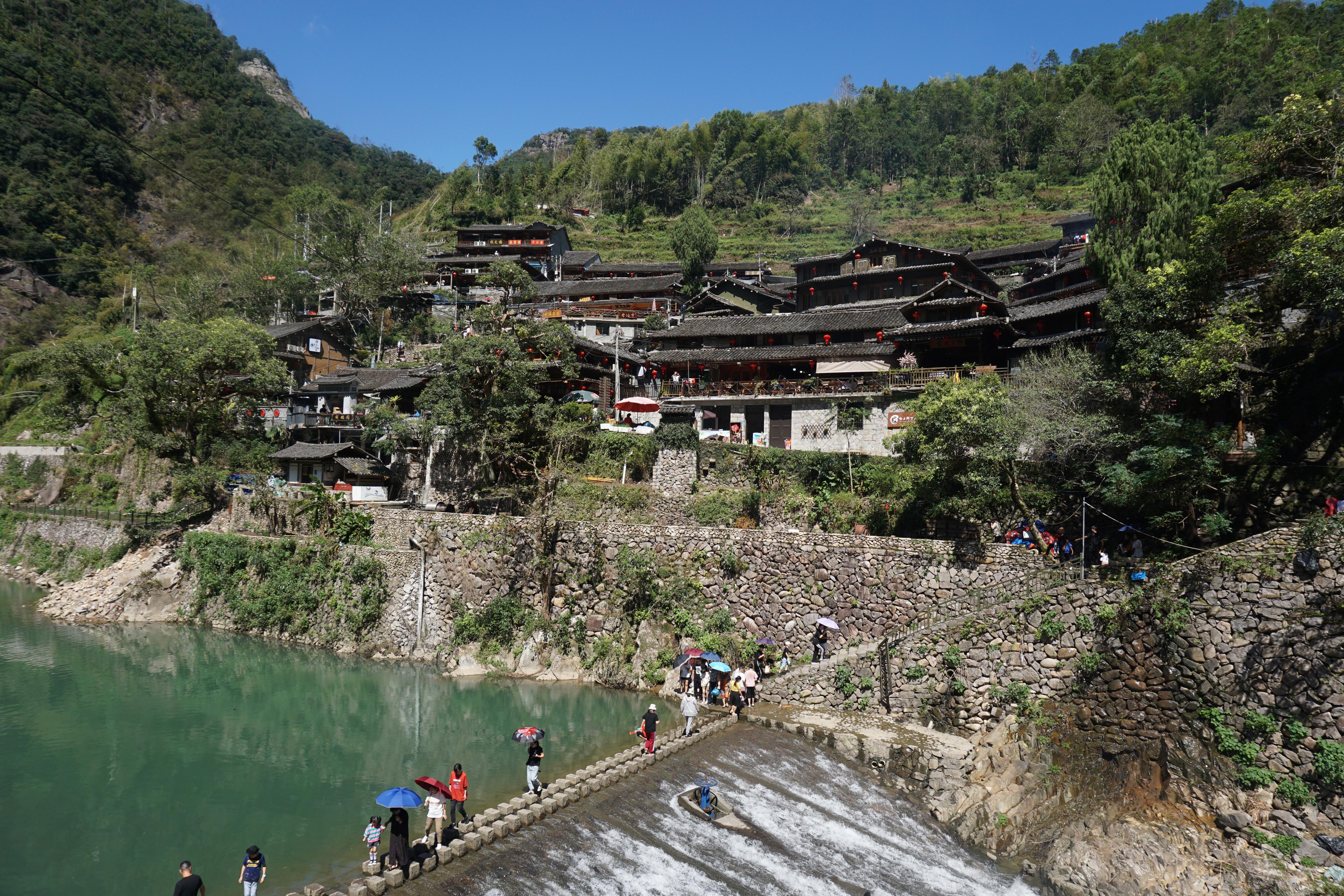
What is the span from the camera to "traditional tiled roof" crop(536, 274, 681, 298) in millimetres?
63094

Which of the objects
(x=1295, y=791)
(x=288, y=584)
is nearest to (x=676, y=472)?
(x=288, y=584)

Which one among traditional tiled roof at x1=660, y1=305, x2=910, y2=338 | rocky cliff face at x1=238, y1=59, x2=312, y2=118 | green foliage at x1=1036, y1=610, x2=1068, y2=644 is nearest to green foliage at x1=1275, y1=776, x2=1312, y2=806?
green foliage at x1=1036, y1=610, x2=1068, y2=644

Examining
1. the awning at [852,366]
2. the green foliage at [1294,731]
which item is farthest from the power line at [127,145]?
the green foliage at [1294,731]

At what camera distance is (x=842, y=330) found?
125 feet

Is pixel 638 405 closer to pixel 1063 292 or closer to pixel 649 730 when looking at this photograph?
pixel 649 730

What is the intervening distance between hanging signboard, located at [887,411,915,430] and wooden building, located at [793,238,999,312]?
44.4 feet

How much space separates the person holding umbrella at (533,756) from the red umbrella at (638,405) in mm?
20714

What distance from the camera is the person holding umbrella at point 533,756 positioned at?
603 inches

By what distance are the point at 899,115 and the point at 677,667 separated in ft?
419

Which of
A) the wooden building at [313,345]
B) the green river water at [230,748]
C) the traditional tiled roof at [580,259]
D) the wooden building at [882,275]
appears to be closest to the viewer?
the green river water at [230,748]

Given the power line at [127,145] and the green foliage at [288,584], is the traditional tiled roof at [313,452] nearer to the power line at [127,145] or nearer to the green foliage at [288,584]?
the green foliage at [288,584]

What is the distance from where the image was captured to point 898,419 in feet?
109

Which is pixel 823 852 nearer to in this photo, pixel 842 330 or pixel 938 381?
pixel 938 381

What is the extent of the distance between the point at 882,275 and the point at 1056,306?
15.4 metres
